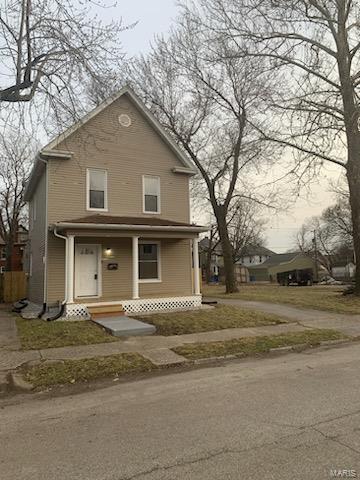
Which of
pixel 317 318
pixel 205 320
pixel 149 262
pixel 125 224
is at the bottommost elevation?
pixel 317 318

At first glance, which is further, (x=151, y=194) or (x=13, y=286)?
(x=13, y=286)

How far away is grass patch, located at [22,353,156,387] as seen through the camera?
6336 mm

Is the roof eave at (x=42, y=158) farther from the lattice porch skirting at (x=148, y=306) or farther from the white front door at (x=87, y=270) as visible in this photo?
the lattice porch skirting at (x=148, y=306)

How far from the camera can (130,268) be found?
15680mm

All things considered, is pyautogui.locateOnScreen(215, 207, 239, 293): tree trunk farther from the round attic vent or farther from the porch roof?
the round attic vent

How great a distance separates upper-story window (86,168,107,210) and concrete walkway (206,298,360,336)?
758 cm

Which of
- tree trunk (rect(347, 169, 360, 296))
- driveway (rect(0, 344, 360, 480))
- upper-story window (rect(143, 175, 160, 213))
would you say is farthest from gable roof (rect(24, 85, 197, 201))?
driveway (rect(0, 344, 360, 480))

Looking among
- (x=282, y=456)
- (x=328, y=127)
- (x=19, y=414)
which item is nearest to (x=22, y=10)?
(x=19, y=414)

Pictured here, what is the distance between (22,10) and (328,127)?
12295 mm

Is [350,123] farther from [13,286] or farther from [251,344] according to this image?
[13,286]

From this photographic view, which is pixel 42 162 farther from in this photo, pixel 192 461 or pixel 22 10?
pixel 192 461

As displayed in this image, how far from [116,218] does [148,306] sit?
3628 mm

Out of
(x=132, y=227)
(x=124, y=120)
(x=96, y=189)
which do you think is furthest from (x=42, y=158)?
(x=132, y=227)

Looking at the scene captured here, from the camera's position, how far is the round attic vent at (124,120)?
16094 mm
